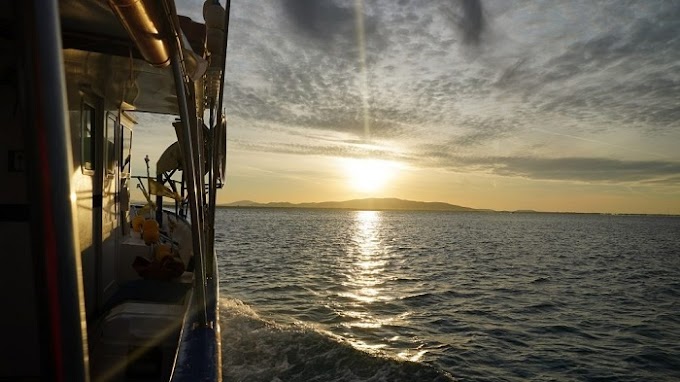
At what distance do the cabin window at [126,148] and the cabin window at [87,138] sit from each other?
4.77 feet

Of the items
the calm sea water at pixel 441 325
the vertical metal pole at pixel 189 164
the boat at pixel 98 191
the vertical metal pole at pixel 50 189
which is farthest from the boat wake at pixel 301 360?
the vertical metal pole at pixel 50 189

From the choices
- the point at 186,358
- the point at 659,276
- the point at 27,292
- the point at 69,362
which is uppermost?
the point at 69,362

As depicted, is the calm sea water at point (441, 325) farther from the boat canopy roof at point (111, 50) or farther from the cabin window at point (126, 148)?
the boat canopy roof at point (111, 50)

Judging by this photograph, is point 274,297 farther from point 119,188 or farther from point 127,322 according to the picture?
point 127,322

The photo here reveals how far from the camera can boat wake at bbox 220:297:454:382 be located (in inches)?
398

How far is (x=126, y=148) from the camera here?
8.19 m

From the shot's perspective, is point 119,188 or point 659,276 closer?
point 119,188

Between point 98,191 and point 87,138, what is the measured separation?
836 mm

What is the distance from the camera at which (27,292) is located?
14.9 ft

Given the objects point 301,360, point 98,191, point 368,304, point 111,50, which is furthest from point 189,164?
point 368,304

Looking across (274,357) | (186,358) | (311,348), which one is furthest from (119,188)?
(311,348)

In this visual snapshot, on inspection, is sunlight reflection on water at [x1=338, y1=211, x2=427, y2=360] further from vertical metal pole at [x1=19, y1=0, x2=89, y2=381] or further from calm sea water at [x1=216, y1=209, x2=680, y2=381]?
vertical metal pole at [x1=19, y1=0, x2=89, y2=381]

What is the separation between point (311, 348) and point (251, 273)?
15.8 metres

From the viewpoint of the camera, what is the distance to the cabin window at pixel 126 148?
25.1 feet
